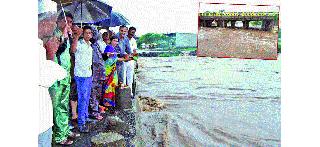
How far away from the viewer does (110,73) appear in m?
4.02

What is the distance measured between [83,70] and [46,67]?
445mm

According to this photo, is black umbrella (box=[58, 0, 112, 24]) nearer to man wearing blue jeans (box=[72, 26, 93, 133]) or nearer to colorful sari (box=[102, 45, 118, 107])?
man wearing blue jeans (box=[72, 26, 93, 133])

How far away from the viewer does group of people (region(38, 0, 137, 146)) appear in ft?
11.3

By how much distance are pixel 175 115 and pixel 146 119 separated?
10.4 inches

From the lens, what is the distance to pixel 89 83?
12.7 ft

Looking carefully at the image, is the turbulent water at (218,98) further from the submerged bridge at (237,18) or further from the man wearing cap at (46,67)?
the man wearing cap at (46,67)

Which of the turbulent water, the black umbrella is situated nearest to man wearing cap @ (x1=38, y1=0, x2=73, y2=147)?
the black umbrella

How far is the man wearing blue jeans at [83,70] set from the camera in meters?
3.77

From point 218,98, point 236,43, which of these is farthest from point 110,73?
point 236,43

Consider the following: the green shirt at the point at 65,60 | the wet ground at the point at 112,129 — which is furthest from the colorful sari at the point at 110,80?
the green shirt at the point at 65,60

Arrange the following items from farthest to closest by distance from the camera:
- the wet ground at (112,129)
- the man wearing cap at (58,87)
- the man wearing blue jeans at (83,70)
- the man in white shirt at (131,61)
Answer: the man in white shirt at (131,61), the man wearing blue jeans at (83,70), the wet ground at (112,129), the man wearing cap at (58,87)

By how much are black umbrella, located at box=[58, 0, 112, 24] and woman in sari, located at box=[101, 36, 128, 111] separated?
9.9 inches
